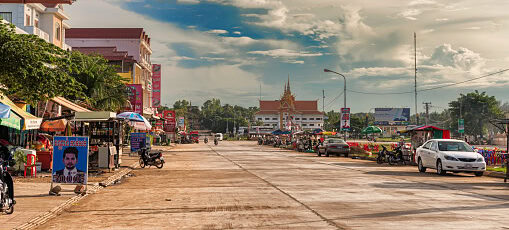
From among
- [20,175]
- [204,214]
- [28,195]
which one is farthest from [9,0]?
[204,214]

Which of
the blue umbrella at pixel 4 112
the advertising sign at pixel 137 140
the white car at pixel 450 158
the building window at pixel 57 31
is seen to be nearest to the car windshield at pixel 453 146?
the white car at pixel 450 158

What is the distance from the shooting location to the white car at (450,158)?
21.6 meters

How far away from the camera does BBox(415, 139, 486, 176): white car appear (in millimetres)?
21594

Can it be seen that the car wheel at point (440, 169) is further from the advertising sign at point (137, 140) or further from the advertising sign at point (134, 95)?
the advertising sign at point (134, 95)

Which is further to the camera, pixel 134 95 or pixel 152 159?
pixel 134 95

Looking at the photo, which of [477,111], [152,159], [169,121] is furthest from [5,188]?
[477,111]

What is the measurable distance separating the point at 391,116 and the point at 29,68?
180 metres

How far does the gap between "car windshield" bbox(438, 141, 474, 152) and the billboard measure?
164 m

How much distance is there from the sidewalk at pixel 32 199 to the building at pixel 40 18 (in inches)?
956

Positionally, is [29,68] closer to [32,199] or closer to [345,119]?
[32,199]

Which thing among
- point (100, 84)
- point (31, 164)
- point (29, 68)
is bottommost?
point (31, 164)

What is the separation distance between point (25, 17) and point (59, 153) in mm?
31343

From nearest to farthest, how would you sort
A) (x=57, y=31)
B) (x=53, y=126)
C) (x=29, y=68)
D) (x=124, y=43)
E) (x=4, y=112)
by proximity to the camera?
(x=29, y=68), (x=4, y=112), (x=53, y=126), (x=57, y=31), (x=124, y=43)

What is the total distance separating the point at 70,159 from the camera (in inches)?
550
